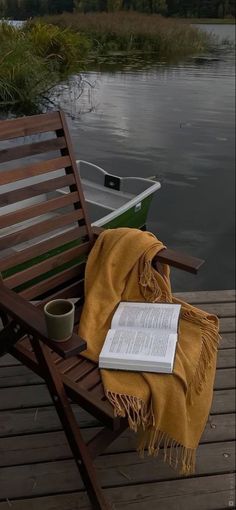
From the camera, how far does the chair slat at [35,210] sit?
2076 mm

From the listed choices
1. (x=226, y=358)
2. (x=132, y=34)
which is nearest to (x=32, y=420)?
(x=226, y=358)

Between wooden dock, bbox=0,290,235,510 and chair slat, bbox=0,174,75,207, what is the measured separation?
2.79 feet

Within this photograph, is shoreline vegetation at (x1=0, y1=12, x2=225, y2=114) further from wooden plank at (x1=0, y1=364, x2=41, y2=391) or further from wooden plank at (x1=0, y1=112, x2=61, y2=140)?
wooden plank at (x1=0, y1=364, x2=41, y2=391)

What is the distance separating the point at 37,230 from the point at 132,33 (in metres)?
20.0

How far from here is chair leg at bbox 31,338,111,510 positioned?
1.55 m

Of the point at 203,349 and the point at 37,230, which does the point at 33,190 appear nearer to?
the point at 37,230

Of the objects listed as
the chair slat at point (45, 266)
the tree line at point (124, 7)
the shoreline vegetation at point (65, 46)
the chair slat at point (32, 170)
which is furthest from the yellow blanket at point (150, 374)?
the tree line at point (124, 7)

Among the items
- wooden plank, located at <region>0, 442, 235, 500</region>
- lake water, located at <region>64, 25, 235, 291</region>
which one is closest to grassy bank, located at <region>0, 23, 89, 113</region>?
lake water, located at <region>64, 25, 235, 291</region>

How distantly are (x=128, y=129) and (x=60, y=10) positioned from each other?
14989 mm

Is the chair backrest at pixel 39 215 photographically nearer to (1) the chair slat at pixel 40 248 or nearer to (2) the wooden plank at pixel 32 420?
(1) the chair slat at pixel 40 248

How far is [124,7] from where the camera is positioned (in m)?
27.8

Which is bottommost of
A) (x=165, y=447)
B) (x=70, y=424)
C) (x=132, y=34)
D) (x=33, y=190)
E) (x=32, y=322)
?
(x=165, y=447)

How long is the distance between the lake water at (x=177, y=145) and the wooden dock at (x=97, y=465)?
106 inches

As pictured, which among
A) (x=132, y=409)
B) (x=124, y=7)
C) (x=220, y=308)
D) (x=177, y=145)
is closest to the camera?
(x=132, y=409)
